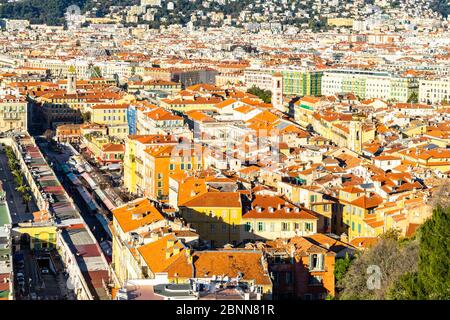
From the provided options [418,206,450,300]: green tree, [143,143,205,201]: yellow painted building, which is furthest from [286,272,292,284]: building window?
[143,143,205,201]: yellow painted building

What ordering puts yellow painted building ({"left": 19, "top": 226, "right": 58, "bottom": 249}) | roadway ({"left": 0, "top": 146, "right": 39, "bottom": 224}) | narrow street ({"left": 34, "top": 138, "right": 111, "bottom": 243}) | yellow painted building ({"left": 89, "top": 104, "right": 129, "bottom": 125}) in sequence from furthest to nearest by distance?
yellow painted building ({"left": 89, "top": 104, "right": 129, "bottom": 125})
roadway ({"left": 0, "top": 146, "right": 39, "bottom": 224})
narrow street ({"left": 34, "top": 138, "right": 111, "bottom": 243})
yellow painted building ({"left": 19, "top": 226, "right": 58, "bottom": 249})

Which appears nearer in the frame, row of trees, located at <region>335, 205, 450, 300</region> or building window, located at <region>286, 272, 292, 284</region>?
row of trees, located at <region>335, 205, 450, 300</region>

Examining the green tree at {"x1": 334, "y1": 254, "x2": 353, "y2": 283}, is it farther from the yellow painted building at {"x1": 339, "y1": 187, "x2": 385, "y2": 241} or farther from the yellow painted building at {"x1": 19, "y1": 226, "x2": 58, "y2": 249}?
the yellow painted building at {"x1": 19, "y1": 226, "x2": 58, "y2": 249}

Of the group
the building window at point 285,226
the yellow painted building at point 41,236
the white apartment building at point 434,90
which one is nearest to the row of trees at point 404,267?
the building window at point 285,226

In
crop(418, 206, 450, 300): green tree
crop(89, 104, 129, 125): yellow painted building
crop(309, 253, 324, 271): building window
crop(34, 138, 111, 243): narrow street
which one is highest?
crop(418, 206, 450, 300): green tree

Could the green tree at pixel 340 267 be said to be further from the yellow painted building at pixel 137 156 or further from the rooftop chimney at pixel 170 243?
the yellow painted building at pixel 137 156

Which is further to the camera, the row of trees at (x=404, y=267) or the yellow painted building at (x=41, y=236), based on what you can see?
the yellow painted building at (x=41, y=236)

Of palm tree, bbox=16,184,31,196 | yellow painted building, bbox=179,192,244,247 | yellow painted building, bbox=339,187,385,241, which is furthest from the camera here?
palm tree, bbox=16,184,31,196
